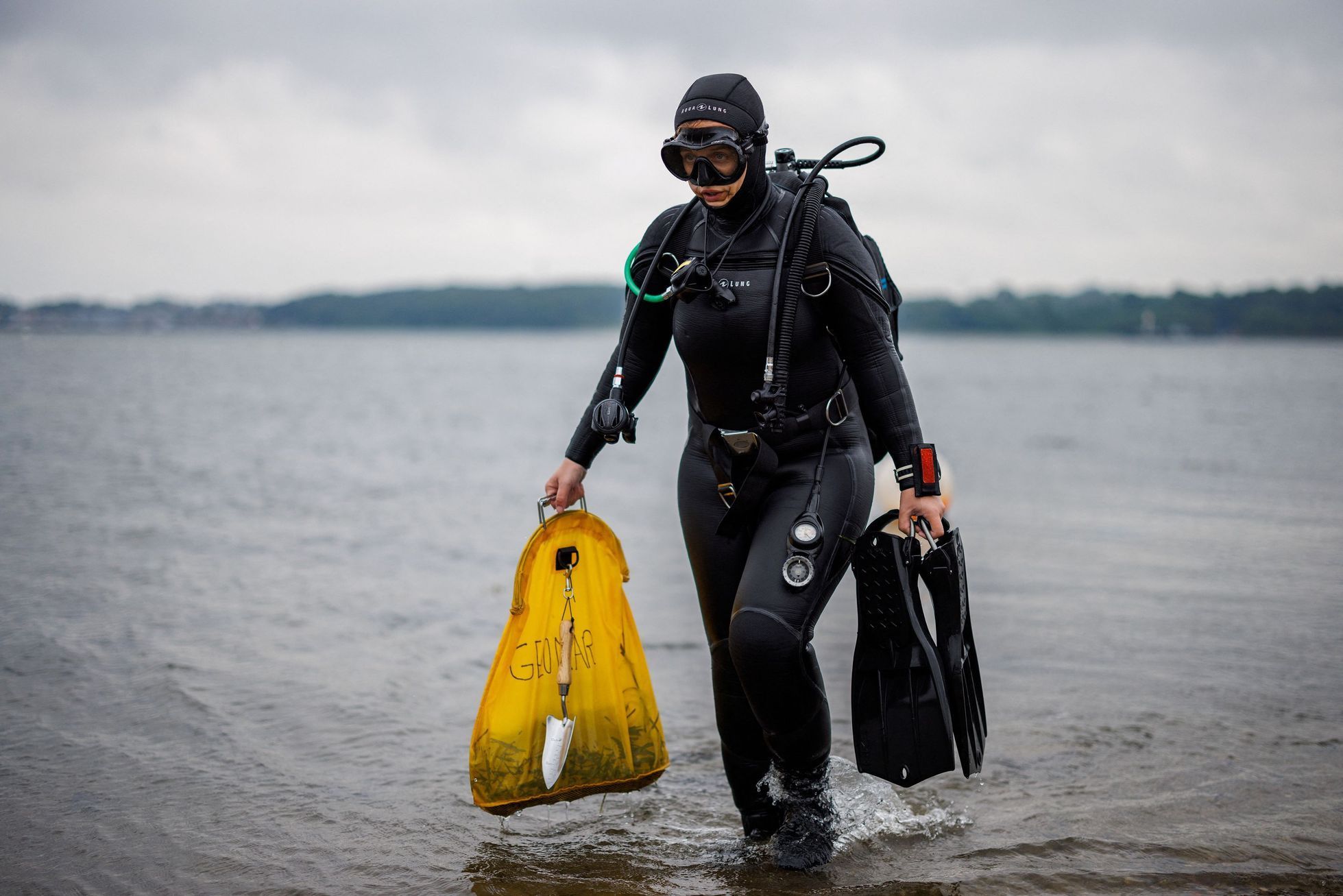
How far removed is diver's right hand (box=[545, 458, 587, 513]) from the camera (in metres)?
3.77

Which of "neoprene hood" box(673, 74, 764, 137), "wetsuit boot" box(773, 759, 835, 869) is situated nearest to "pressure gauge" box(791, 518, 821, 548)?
"wetsuit boot" box(773, 759, 835, 869)

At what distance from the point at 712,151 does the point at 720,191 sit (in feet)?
0.39

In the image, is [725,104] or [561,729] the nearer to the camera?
[725,104]

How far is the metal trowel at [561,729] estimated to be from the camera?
3.55m

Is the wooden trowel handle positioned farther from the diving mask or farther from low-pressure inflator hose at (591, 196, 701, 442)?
the diving mask

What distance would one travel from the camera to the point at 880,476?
8734mm

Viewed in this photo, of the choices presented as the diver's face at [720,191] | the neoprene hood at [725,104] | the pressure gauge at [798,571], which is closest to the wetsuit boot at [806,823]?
the pressure gauge at [798,571]

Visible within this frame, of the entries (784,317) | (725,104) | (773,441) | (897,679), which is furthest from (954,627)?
(725,104)

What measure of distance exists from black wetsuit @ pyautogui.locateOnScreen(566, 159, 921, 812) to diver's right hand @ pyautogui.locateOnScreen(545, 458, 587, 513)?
200 millimetres

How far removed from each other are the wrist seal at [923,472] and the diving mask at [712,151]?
3.20 ft

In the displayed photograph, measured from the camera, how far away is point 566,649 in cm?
368

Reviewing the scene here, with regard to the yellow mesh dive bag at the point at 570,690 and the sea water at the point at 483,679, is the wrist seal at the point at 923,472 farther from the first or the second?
the sea water at the point at 483,679

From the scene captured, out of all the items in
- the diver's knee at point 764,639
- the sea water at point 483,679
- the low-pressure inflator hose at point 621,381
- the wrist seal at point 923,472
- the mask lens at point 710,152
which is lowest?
the sea water at point 483,679

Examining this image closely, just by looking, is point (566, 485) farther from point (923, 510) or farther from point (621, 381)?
point (923, 510)
